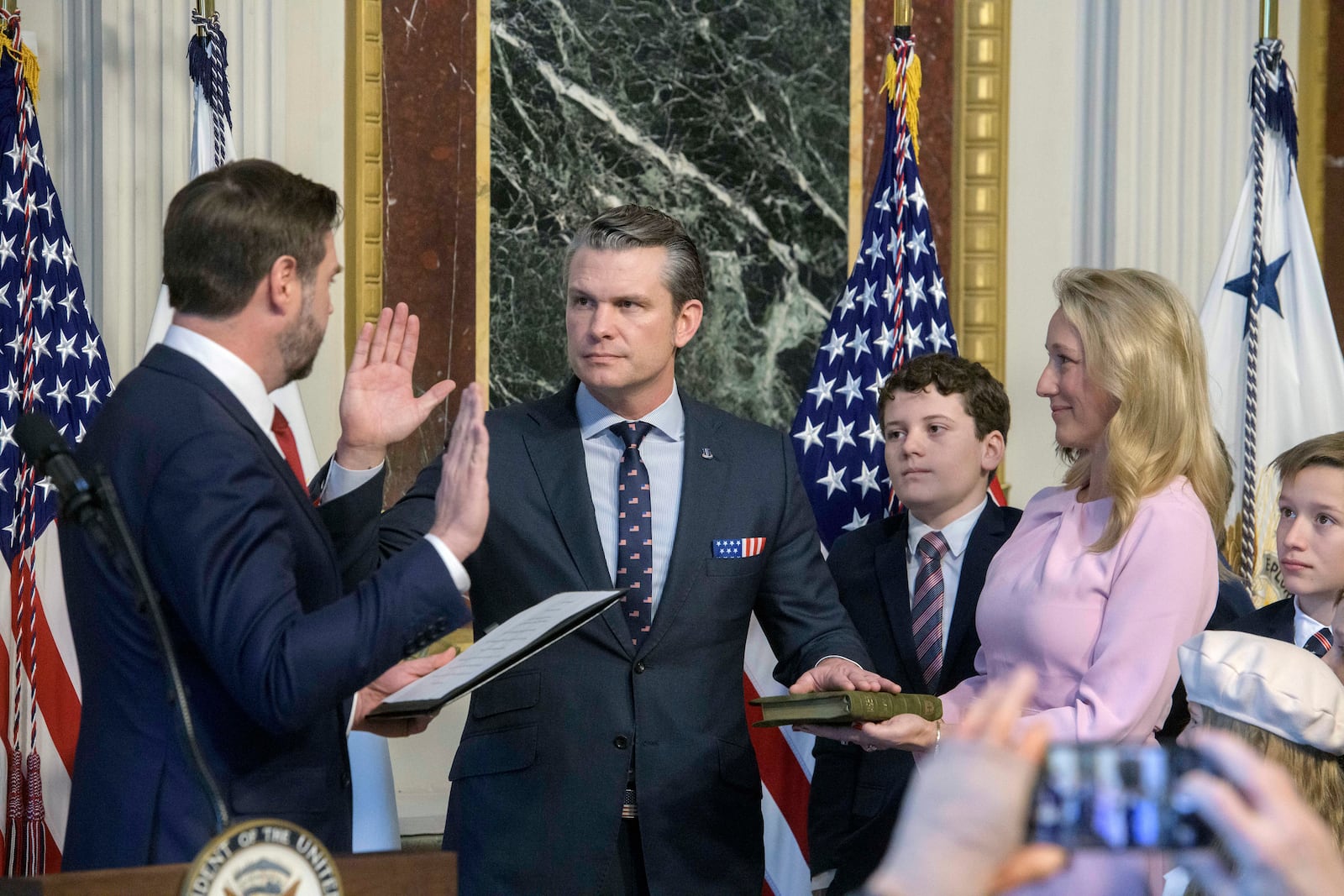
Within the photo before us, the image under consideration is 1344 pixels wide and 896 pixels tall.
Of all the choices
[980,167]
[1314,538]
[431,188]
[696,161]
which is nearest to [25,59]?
[431,188]

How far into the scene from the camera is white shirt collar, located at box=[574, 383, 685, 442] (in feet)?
9.91

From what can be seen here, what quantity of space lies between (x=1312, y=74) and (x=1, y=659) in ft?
15.8

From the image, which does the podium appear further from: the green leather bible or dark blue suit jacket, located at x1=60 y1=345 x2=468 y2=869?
the green leather bible

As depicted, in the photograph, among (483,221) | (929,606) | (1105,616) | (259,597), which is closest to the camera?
(259,597)

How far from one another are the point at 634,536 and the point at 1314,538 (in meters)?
1.48

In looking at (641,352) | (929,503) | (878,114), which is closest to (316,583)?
(641,352)

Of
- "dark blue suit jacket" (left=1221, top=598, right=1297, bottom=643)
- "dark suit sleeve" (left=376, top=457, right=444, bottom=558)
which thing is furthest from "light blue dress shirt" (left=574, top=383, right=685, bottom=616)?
"dark blue suit jacket" (left=1221, top=598, right=1297, bottom=643)

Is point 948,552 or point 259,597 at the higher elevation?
point 259,597

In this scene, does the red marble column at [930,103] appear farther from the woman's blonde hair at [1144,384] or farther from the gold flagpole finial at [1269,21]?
the woman's blonde hair at [1144,384]

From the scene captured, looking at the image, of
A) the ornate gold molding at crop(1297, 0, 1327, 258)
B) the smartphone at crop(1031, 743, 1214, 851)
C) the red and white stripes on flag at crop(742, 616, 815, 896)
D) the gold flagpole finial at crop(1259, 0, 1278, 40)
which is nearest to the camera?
the smartphone at crop(1031, 743, 1214, 851)

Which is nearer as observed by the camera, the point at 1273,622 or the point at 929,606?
the point at 1273,622

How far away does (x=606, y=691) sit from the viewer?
2832 millimetres

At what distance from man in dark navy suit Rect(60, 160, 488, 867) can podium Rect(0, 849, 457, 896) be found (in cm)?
17

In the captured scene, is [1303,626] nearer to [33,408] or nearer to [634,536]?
[634,536]
